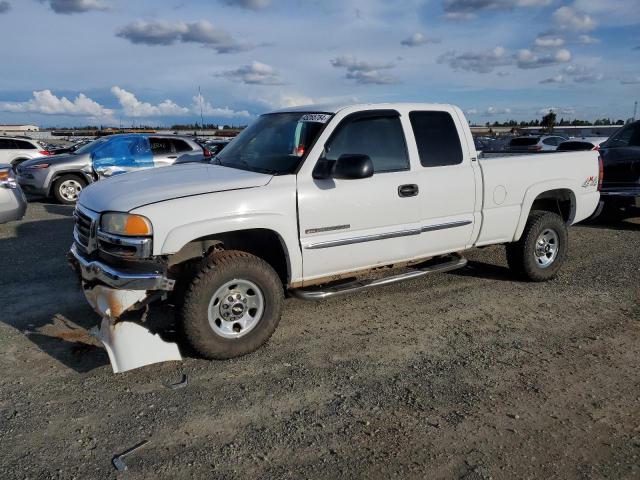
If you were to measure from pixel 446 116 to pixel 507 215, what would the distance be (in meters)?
1.23

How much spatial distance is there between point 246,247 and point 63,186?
9465mm

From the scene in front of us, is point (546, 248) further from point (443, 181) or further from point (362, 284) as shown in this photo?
point (362, 284)

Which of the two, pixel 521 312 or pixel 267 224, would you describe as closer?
pixel 267 224

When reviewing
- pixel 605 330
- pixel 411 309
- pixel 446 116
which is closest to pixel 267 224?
pixel 411 309

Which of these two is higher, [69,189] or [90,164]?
[90,164]

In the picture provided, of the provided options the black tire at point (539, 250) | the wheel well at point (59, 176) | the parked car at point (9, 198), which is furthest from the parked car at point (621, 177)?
the wheel well at point (59, 176)

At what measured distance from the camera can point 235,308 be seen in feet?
13.3

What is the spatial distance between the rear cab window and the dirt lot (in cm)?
145

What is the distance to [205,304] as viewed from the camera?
385cm

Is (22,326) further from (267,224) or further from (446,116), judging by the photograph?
(446,116)

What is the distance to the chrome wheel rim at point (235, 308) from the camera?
3969mm

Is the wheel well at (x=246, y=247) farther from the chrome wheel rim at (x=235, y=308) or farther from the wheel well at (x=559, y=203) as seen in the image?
the wheel well at (x=559, y=203)

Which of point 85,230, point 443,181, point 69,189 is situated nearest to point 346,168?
point 443,181

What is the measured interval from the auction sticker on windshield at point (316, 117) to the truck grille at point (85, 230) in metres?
1.95
